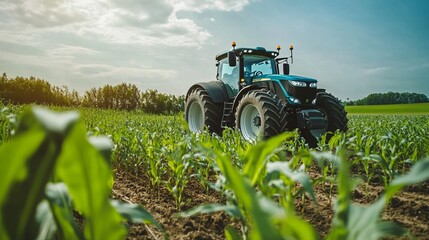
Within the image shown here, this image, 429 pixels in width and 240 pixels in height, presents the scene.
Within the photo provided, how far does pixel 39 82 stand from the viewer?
27109 mm

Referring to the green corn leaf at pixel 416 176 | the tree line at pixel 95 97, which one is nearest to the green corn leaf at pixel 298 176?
the green corn leaf at pixel 416 176

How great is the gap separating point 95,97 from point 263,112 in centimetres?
2418

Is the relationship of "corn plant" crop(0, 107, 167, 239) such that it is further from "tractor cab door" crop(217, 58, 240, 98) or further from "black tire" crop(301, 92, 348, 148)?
"tractor cab door" crop(217, 58, 240, 98)

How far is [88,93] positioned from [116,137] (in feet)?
81.3

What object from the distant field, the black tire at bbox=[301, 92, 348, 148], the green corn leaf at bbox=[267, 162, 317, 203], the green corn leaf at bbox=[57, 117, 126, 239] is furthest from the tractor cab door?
the distant field

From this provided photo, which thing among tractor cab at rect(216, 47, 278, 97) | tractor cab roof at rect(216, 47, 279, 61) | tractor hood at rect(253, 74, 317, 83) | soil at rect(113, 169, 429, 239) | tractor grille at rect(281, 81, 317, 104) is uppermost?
tractor cab roof at rect(216, 47, 279, 61)

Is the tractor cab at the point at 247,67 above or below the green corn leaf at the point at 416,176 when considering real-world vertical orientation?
above

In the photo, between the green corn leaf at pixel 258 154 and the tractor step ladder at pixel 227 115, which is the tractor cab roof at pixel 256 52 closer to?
the tractor step ladder at pixel 227 115

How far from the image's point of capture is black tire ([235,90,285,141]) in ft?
17.2

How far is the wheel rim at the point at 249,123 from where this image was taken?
6.08 metres

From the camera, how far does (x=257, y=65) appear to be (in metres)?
7.12

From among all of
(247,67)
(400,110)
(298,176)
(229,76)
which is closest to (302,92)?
(247,67)

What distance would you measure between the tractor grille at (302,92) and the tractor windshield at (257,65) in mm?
1102

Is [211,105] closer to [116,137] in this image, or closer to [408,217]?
[116,137]
